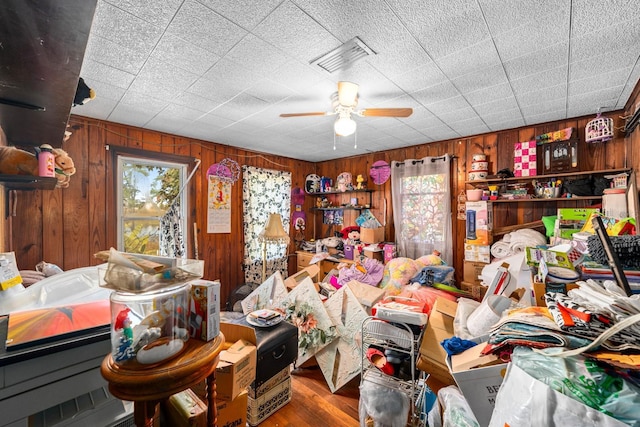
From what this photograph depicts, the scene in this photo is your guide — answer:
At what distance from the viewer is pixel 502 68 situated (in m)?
1.82

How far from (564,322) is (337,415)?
1.65 meters

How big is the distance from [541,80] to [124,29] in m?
2.82

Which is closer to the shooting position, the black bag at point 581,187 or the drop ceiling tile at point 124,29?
the drop ceiling tile at point 124,29

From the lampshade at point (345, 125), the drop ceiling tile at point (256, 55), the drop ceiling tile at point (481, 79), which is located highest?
the drop ceiling tile at point (256, 55)

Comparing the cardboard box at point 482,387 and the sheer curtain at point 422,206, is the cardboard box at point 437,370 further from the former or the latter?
the sheer curtain at point 422,206

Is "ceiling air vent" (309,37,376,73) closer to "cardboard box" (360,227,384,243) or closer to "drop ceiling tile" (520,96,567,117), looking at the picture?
"drop ceiling tile" (520,96,567,117)

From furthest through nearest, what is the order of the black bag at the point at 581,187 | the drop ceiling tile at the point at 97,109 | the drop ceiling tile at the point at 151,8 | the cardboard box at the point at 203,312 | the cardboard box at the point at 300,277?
the cardboard box at the point at 300,277 < the black bag at the point at 581,187 < the drop ceiling tile at the point at 97,109 < the drop ceiling tile at the point at 151,8 < the cardboard box at the point at 203,312

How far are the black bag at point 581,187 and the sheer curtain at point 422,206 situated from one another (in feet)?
4.00

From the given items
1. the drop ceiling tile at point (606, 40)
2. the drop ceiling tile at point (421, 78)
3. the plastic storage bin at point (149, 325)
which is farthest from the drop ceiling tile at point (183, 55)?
the drop ceiling tile at point (606, 40)

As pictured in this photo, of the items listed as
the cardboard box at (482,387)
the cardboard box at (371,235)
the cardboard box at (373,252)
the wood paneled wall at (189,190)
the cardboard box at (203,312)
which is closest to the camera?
the cardboard box at (203,312)

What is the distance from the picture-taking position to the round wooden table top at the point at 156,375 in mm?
729

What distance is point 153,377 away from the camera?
741 millimetres

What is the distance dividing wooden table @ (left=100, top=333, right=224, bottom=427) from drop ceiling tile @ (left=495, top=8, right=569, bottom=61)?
2.15 metres

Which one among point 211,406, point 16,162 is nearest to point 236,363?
point 211,406
